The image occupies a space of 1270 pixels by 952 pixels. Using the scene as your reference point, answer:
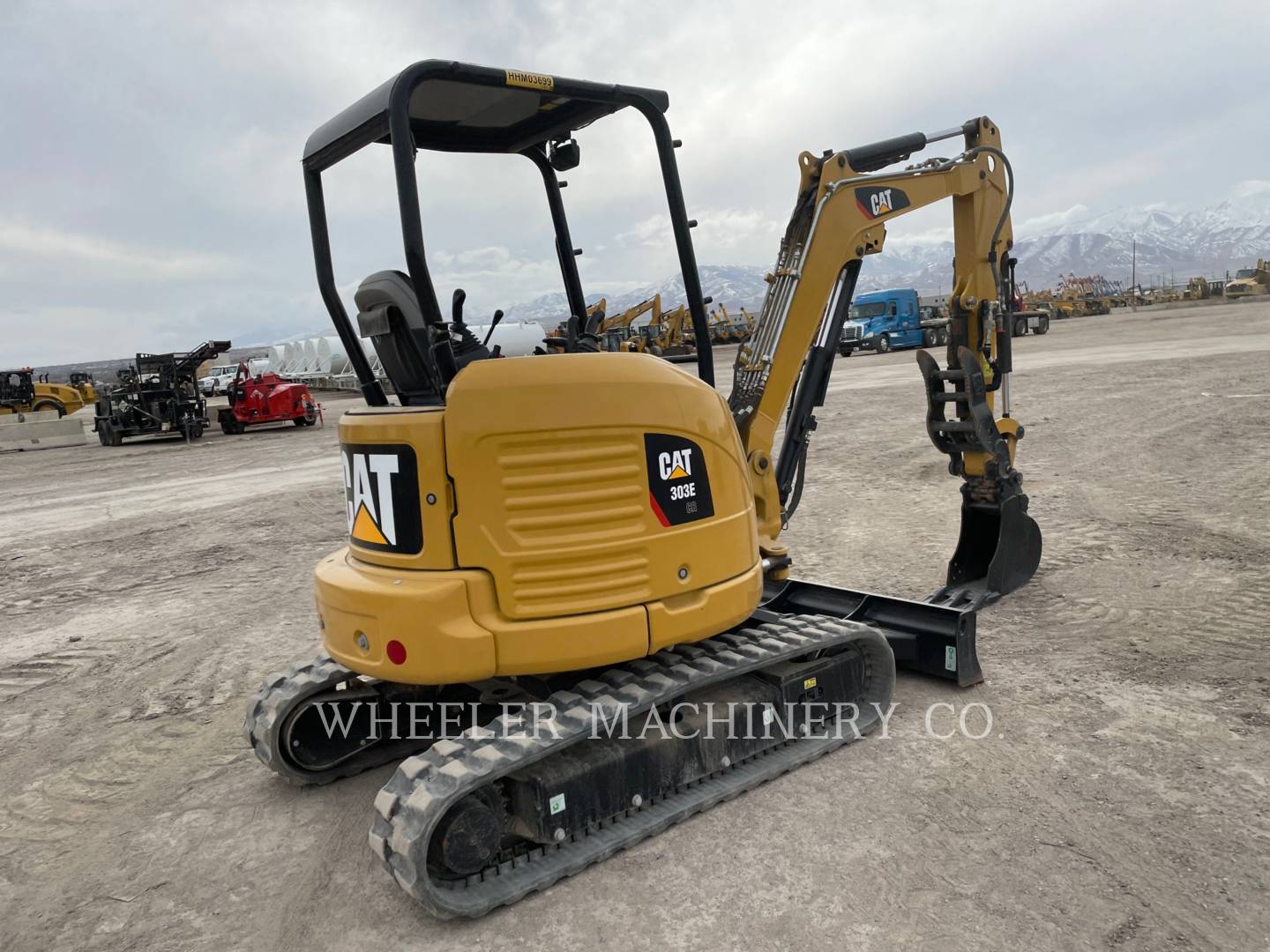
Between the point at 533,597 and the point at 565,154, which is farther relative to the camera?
the point at 565,154

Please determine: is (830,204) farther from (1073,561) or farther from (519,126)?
(1073,561)

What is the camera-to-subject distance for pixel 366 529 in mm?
3736

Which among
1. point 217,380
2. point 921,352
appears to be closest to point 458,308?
point 921,352

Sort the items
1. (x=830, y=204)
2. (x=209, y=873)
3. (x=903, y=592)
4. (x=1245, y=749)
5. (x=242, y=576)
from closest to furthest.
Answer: (x=209, y=873) → (x=1245, y=749) → (x=830, y=204) → (x=903, y=592) → (x=242, y=576)

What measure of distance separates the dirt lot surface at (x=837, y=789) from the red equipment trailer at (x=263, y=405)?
51.9ft

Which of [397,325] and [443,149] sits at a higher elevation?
[443,149]

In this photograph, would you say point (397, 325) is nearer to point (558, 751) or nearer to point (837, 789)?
point (558, 751)

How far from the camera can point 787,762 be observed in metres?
4.10

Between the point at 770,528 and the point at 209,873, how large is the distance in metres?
3.24

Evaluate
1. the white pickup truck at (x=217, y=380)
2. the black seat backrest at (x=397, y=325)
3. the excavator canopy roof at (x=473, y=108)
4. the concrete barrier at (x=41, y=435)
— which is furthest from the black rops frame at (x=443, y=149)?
the white pickup truck at (x=217, y=380)

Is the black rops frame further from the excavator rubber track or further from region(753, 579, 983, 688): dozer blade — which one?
region(753, 579, 983, 688): dozer blade

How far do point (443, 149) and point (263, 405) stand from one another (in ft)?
70.4

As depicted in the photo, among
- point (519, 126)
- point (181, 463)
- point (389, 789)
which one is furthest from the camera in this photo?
point (181, 463)

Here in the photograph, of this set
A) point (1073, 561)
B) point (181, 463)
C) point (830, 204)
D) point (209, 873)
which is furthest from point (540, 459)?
point (181, 463)
